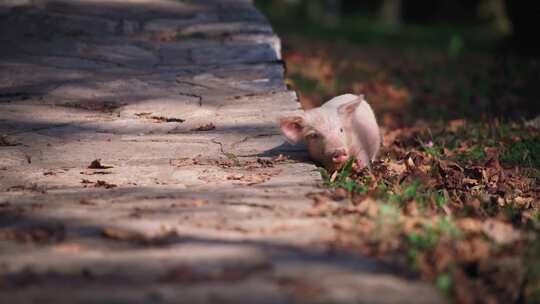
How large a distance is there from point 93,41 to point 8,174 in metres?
2.93

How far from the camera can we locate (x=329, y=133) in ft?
15.9

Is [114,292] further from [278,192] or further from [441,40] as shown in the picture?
[441,40]

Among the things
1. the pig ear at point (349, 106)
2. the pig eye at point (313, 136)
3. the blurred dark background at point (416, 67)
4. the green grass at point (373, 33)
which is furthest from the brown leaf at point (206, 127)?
the green grass at point (373, 33)

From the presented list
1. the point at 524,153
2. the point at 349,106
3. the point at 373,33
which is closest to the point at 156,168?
the point at 349,106

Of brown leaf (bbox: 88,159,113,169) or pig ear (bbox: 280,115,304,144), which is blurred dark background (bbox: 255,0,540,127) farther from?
brown leaf (bbox: 88,159,113,169)

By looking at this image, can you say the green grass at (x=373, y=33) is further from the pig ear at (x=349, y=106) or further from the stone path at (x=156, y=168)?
the pig ear at (x=349, y=106)

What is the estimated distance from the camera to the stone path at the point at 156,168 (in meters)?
2.70

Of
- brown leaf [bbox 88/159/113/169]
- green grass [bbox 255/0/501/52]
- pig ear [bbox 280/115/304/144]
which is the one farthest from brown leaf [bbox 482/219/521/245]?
green grass [bbox 255/0/501/52]

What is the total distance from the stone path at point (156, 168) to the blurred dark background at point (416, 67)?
71.1 inches

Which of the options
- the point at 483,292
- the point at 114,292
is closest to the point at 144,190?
the point at 114,292

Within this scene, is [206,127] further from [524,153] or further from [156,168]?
[524,153]

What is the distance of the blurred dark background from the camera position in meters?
8.76

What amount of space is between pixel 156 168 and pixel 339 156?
122cm

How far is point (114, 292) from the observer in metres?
2.60
